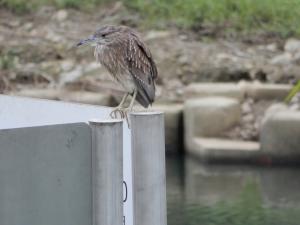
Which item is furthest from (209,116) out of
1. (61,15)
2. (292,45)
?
(61,15)

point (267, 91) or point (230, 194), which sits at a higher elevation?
point (267, 91)

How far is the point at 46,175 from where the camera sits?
1.92 metres

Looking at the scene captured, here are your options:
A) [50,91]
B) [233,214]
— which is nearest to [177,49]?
[50,91]

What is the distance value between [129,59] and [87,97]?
14.1 feet

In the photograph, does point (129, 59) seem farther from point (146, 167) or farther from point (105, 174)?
point (105, 174)

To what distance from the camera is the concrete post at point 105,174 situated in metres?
2.07

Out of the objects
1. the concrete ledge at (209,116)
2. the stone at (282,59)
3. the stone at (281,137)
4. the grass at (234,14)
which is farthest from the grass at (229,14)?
the stone at (281,137)

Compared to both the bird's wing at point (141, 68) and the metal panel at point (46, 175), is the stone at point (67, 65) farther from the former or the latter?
the metal panel at point (46, 175)

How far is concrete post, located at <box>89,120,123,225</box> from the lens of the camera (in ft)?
6.81

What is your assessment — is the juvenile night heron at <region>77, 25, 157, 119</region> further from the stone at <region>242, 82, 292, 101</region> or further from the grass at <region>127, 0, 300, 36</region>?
the grass at <region>127, 0, 300, 36</region>

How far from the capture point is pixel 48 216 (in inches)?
76.8

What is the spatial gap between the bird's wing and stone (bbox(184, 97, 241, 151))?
3846 mm

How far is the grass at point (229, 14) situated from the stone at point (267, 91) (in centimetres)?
198

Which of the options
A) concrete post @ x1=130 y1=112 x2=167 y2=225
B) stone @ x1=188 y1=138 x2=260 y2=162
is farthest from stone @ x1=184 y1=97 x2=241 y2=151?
concrete post @ x1=130 y1=112 x2=167 y2=225
